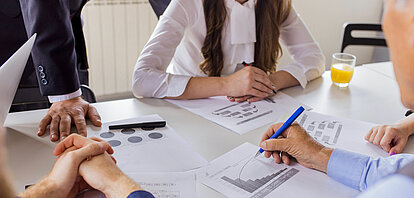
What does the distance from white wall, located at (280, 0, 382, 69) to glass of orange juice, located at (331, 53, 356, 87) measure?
6.26 feet

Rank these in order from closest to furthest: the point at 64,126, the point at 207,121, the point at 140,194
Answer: the point at 140,194
the point at 64,126
the point at 207,121

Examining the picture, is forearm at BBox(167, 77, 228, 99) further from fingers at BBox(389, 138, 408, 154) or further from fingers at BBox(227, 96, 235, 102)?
fingers at BBox(389, 138, 408, 154)

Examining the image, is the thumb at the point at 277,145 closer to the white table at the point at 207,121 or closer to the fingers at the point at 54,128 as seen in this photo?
the white table at the point at 207,121

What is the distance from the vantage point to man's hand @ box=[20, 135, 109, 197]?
74cm

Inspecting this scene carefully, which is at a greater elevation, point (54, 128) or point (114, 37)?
point (54, 128)

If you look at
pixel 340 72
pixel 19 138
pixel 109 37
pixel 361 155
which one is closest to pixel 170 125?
pixel 19 138

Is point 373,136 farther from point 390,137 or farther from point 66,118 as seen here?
point 66,118

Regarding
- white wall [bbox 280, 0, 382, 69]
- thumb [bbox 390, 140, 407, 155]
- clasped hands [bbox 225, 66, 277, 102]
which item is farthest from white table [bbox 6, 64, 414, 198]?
white wall [bbox 280, 0, 382, 69]

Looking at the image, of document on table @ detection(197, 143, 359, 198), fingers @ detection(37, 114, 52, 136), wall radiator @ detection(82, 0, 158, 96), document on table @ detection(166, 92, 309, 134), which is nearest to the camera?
document on table @ detection(197, 143, 359, 198)

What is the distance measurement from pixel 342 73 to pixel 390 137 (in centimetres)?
46

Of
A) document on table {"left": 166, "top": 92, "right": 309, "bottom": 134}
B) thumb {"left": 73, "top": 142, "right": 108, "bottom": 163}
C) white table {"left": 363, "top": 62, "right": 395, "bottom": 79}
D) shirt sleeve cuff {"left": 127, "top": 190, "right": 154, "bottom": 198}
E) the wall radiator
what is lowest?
the wall radiator

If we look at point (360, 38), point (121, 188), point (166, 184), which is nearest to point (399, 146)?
point (166, 184)

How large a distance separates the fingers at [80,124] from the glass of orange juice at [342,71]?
3.03 ft

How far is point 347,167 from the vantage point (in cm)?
87
